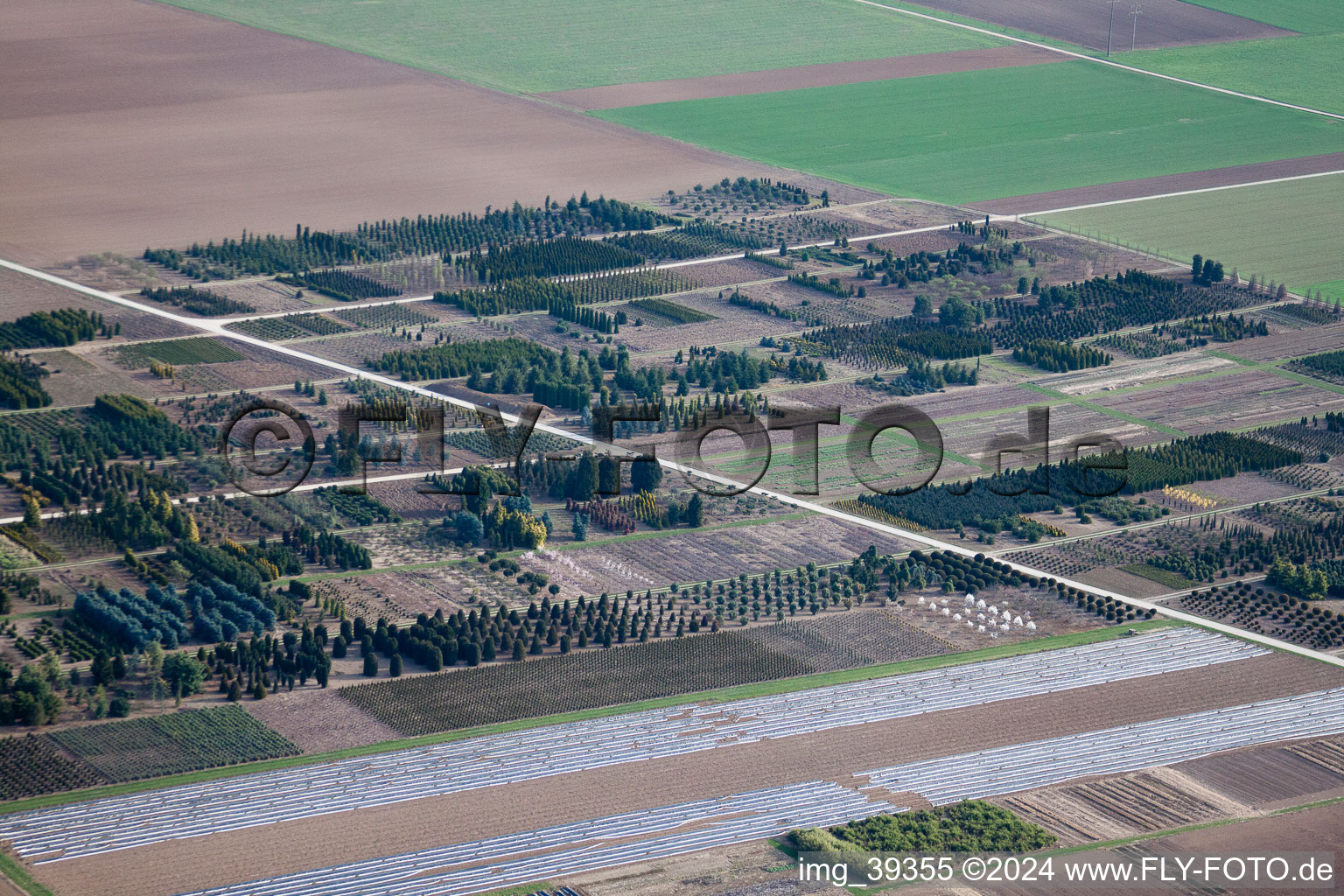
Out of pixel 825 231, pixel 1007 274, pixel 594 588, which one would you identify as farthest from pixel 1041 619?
pixel 825 231

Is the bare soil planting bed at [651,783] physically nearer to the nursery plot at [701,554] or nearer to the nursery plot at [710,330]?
the nursery plot at [701,554]

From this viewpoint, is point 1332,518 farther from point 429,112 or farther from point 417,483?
point 429,112

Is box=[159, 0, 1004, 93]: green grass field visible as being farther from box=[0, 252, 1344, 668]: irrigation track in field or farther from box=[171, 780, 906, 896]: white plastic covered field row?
box=[171, 780, 906, 896]: white plastic covered field row

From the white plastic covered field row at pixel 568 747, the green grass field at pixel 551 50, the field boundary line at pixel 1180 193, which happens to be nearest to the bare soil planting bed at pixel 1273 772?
the white plastic covered field row at pixel 568 747

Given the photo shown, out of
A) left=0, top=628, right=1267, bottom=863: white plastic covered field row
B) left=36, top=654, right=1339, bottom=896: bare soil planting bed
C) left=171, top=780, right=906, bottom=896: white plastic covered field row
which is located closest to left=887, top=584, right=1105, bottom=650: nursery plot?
left=0, top=628, right=1267, bottom=863: white plastic covered field row

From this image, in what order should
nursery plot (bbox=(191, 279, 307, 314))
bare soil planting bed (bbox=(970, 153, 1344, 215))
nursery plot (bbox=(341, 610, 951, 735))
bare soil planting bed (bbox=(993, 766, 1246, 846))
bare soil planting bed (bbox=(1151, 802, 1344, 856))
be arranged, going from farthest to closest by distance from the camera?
bare soil planting bed (bbox=(970, 153, 1344, 215))
nursery plot (bbox=(191, 279, 307, 314))
nursery plot (bbox=(341, 610, 951, 735))
bare soil planting bed (bbox=(993, 766, 1246, 846))
bare soil planting bed (bbox=(1151, 802, 1344, 856))

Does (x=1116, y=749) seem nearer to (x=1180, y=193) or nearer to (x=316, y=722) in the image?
(x=316, y=722)

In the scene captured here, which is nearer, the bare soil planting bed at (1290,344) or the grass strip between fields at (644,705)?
the grass strip between fields at (644,705)

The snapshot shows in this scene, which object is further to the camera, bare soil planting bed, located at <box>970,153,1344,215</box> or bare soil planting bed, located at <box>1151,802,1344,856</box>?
bare soil planting bed, located at <box>970,153,1344,215</box>
